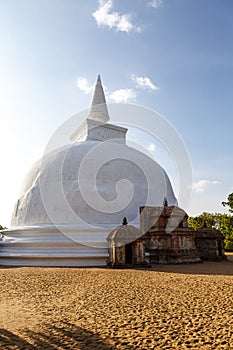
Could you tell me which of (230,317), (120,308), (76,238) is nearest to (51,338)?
(120,308)

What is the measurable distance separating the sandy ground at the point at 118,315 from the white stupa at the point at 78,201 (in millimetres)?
5697

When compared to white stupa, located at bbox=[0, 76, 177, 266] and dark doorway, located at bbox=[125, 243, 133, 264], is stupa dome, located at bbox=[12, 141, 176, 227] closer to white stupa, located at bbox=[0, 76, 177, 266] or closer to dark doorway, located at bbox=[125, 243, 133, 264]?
white stupa, located at bbox=[0, 76, 177, 266]

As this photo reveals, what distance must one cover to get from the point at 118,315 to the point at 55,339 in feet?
4.50

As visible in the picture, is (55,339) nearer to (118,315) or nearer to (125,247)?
(118,315)

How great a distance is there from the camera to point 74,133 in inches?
952

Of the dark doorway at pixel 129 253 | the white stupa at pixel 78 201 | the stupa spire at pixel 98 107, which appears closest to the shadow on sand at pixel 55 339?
the dark doorway at pixel 129 253

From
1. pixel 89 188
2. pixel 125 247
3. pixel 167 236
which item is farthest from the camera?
pixel 89 188

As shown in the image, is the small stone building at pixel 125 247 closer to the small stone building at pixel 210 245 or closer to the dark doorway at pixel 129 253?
the dark doorway at pixel 129 253

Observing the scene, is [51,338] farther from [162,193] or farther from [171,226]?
[162,193]

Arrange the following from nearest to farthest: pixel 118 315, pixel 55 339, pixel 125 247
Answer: pixel 55 339
pixel 118 315
pixel 125 247

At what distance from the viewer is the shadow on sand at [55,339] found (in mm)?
3664

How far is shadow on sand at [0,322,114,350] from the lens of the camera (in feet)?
12.0

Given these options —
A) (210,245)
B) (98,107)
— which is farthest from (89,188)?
(98,107)

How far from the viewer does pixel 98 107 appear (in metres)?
23.9
